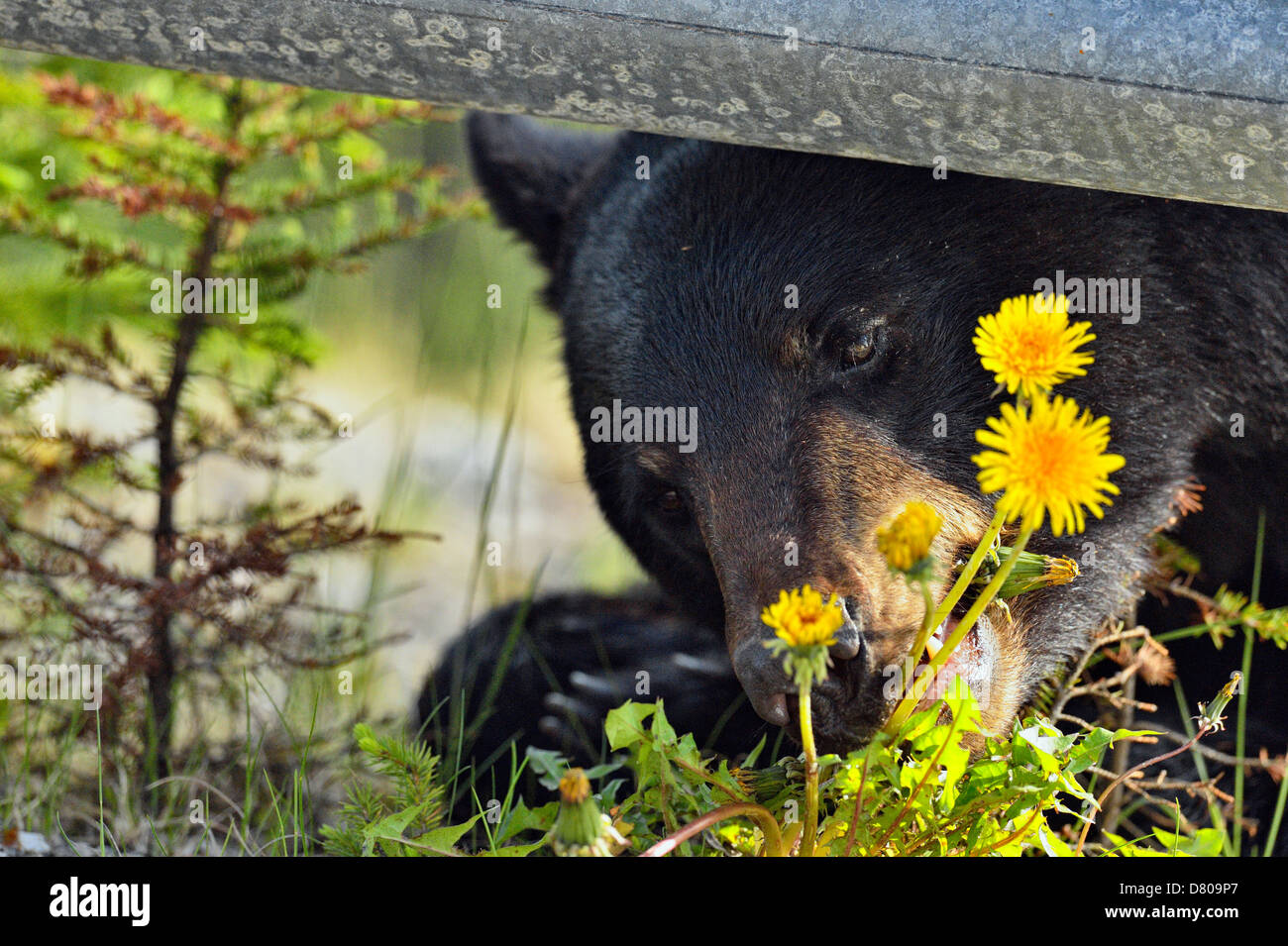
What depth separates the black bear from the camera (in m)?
2.33

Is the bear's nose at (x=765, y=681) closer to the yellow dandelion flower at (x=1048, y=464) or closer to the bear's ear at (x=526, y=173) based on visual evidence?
the yellow dandelion flower at (x=1048, y=464)

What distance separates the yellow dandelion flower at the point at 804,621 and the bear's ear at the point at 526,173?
206 cm

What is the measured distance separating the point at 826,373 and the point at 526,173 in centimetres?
140

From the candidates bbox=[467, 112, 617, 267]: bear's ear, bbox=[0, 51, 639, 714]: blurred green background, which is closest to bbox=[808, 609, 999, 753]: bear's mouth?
bbox=[0, 51, 639, 714]: blurred green background

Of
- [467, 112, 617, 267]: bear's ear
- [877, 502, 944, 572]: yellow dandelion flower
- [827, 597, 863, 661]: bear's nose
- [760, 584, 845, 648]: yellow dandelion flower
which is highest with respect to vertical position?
[467, 112, 617, 267]: bear's ear

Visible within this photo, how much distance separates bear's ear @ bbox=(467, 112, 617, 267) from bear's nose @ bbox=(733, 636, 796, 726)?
1756 mm

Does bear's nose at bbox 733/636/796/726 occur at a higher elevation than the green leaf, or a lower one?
higher

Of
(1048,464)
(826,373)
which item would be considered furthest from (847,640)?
(826,373)

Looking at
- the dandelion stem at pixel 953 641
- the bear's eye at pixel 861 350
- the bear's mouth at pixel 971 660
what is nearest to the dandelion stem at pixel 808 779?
the dandelion stem at pixel 953 641

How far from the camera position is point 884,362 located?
8.05 feet

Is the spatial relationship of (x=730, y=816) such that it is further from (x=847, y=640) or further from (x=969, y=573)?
(x=969, y=573)

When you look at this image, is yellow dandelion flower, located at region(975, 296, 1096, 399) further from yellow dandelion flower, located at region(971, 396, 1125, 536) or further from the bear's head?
the bear's head

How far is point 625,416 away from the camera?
275 centimetres
